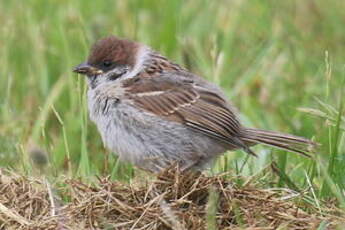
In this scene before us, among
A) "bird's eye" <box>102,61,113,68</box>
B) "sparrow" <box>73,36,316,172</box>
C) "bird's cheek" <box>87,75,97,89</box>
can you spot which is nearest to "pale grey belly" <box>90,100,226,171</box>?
"sparrow" <box>73,36,316,172</box>

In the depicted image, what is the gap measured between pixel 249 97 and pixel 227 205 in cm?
279

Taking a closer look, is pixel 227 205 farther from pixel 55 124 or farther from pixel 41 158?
pixel 55 124

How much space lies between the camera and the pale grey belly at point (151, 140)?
525cm

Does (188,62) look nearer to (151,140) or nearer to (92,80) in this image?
(92,80)

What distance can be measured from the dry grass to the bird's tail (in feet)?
1.52

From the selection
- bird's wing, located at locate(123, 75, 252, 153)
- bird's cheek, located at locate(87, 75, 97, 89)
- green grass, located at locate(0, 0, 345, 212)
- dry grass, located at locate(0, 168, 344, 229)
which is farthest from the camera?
green grass, located at locate(0, 0, 345, 212)

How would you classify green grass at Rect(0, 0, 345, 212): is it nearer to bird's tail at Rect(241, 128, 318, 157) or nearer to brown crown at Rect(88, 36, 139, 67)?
bird's tail at Rect(241, 128, 318, 157)

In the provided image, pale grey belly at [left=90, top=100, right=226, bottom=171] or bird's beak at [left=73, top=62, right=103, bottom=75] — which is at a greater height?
bird's beak at [left=73, top=62, right=103, bottom=75]

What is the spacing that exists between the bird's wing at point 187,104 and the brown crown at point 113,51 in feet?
0.52

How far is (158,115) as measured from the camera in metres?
5.41

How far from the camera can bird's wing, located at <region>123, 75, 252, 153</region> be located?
17.6 feet

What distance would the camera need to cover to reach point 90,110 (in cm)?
551

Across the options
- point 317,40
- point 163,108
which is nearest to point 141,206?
point 163,108

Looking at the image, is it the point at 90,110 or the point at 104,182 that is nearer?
the point at 104,182
